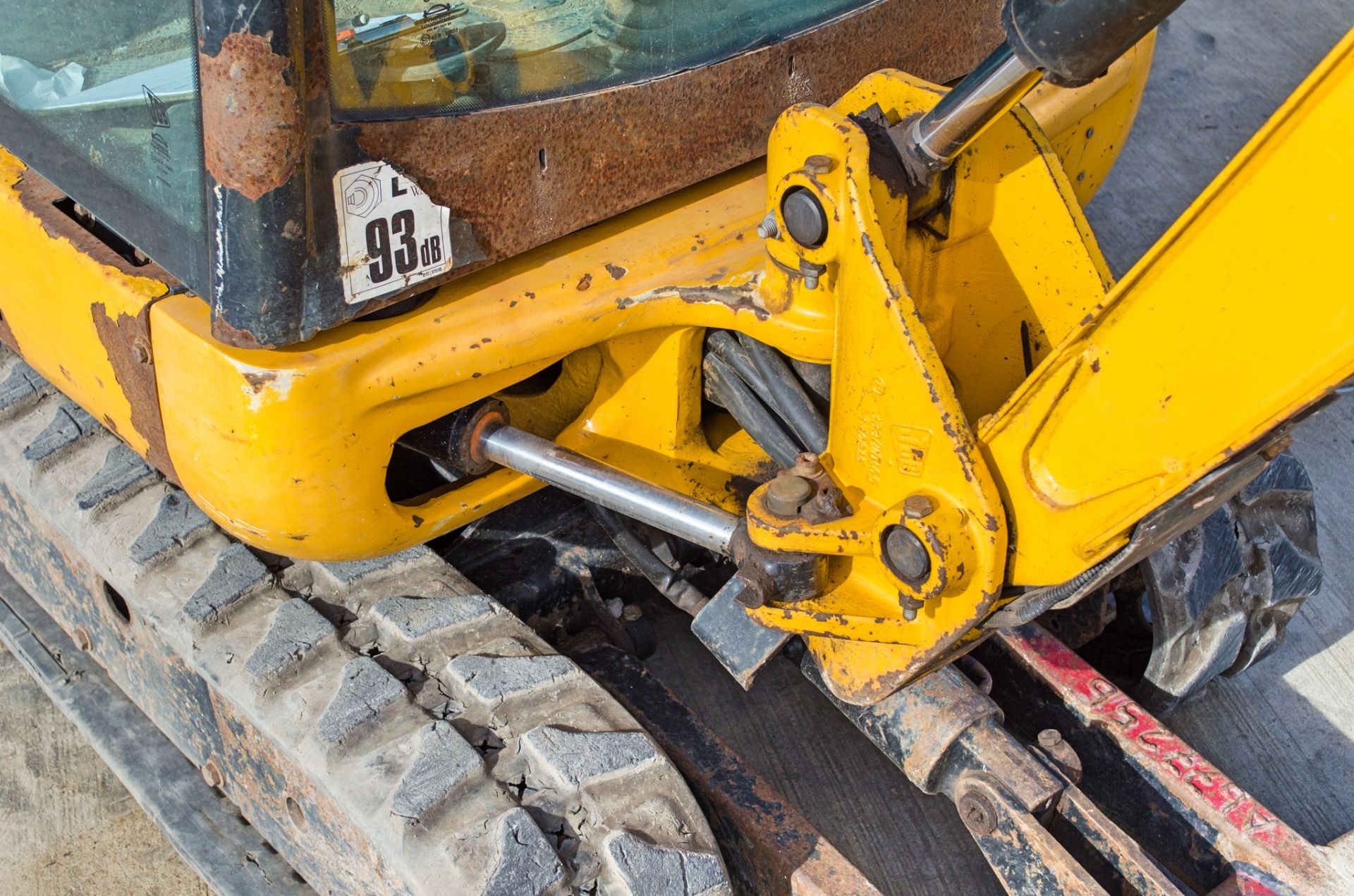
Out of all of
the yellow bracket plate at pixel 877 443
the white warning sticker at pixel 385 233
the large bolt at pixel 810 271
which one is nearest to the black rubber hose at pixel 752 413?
the yellow bracket plate at pixel 877 443

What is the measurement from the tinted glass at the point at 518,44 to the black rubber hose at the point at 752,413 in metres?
0.47

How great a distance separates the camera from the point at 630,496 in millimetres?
1910

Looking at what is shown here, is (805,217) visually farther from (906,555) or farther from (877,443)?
(906,555)

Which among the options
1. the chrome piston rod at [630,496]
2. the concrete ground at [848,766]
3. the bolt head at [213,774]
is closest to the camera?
the chrome piston rod at [630,496]

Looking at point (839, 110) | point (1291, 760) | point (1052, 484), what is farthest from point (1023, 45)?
point (1291, 760)

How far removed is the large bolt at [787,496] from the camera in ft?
5.91

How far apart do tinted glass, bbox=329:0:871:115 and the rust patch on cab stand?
0.10 meters

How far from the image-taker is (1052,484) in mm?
1602

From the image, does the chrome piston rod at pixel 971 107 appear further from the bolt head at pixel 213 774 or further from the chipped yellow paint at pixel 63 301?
the bolt head at pixel 213 774

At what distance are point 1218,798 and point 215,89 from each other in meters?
1.87

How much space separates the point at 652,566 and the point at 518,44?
3.24ft

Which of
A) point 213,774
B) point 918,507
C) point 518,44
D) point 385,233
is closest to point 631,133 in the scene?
point 518,44

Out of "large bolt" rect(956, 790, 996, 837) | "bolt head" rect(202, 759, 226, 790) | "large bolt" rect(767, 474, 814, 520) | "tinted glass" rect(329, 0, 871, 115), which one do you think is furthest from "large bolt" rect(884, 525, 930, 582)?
"bolt head" rect(202, 759, 226, 790)

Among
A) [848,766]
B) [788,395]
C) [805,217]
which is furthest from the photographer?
[848,766]
